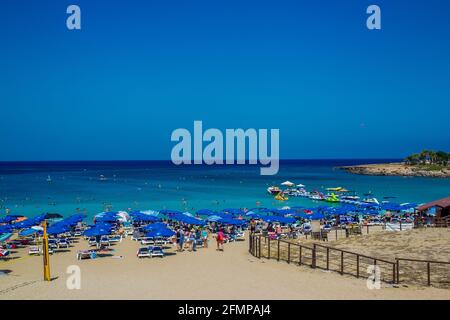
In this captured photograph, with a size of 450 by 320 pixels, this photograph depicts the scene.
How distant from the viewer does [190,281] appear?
11.7 meters

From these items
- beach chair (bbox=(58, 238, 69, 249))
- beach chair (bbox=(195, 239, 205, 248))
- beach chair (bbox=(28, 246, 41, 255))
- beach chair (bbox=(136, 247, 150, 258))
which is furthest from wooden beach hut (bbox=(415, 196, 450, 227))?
beach chair (bbox=(28, 246, 41, 255))

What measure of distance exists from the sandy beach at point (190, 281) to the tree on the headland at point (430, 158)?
99795mm

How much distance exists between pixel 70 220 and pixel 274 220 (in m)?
10.9

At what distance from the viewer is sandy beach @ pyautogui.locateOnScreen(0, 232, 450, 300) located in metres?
10.0

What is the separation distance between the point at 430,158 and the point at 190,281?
107 metres

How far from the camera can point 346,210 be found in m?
27.9

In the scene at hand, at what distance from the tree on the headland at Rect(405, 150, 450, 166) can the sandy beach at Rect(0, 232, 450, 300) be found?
99.8 meters

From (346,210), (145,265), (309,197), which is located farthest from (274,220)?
(309,197)

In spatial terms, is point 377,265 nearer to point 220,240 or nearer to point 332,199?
point 220,240

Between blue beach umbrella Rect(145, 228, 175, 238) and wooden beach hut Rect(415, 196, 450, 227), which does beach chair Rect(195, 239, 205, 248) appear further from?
wooden beach hut Rect(415, 196, 450, 227)

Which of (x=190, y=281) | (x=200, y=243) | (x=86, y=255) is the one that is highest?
(x=190, y=281)

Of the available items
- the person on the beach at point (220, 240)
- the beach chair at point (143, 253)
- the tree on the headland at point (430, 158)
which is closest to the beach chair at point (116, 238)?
the beach chair at point (143, 253)

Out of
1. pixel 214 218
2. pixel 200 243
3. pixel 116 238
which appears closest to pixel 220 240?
pixel 200 243
